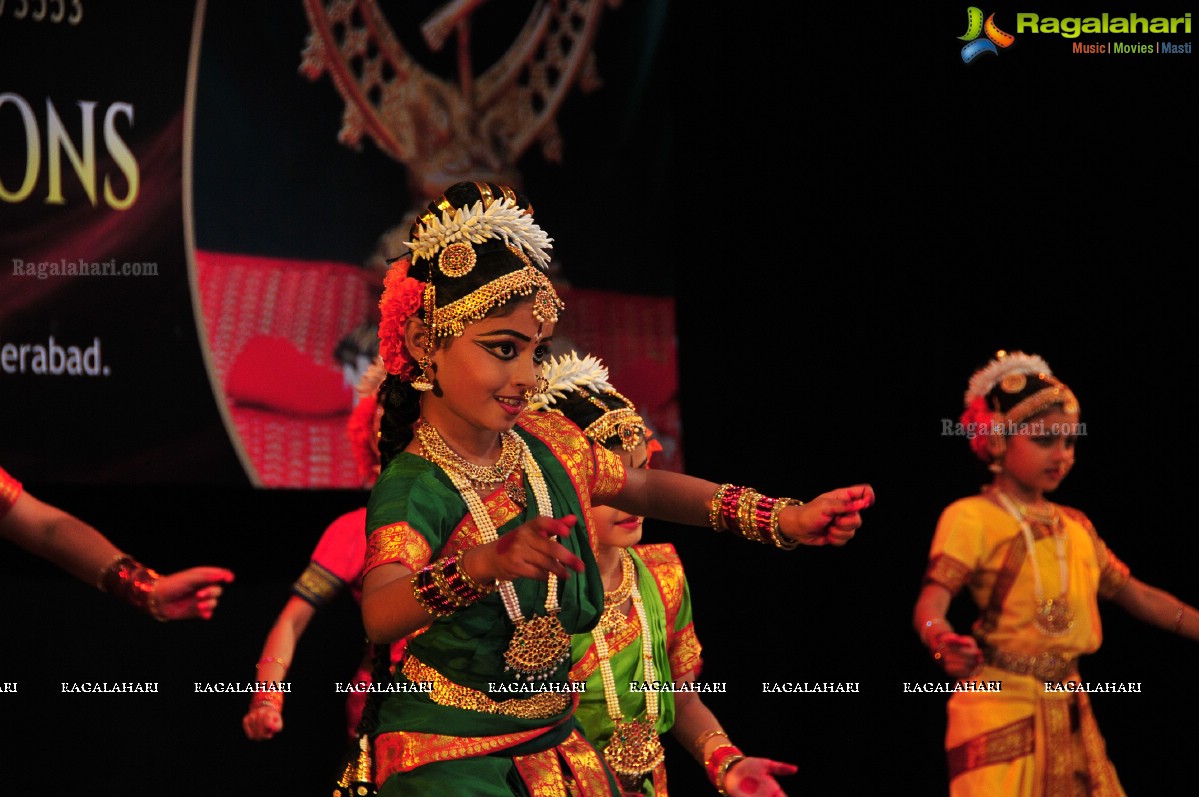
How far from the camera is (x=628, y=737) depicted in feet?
11.1

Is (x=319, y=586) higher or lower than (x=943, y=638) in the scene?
higher

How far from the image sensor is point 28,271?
4.19 metres

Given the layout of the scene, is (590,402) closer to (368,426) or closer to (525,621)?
(368,426)

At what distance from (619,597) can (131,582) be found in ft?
3.75

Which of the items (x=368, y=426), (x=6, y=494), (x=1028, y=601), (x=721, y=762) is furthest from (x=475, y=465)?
(x=1028, y=601)

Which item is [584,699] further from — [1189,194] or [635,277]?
[1189,194]

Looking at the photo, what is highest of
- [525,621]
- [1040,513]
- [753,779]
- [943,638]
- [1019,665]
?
[1040,513]

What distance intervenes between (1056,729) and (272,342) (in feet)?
8.87

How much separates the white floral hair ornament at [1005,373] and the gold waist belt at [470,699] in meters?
2.85

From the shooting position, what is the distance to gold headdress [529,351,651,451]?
344 cm

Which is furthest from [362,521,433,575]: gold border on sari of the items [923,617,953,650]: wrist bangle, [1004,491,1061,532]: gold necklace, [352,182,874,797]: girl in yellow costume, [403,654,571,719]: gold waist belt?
[1004,491,1061,532]: gold necklace

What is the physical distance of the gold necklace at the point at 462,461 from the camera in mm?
2551

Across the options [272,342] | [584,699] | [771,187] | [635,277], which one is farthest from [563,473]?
[771,187]

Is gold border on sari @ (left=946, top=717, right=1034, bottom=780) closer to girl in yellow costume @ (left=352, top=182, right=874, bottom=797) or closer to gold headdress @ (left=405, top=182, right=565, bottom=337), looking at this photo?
girl in yellow costume @ (left=352, top=182, right=874, bottom=797)
